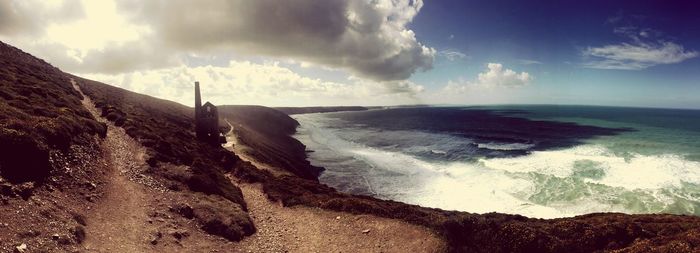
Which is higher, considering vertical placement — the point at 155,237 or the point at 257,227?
the point at 155,237

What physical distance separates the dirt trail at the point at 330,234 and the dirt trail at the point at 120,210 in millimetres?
4336

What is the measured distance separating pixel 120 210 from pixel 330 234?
961cm

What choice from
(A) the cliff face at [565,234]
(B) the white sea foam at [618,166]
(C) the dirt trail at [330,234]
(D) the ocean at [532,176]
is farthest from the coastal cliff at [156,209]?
(B) the white sea foam at [618,166]

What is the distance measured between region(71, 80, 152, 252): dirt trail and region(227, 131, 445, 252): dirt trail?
4.34m

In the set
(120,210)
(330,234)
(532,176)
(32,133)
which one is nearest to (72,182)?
(120,210)

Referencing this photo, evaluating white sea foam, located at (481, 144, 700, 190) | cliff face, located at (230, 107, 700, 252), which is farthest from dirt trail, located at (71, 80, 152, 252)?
white sea foam, located at (481, 144, 700, 190)

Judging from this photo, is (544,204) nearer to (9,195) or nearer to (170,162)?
(170,162)

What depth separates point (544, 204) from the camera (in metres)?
34.7

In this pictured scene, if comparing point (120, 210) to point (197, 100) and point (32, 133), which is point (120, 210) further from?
Answer: point (197, 100)

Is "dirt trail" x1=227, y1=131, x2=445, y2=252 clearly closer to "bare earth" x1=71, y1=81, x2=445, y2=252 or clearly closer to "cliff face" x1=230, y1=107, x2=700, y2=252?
"bare earth" x1=71, y1=81, x2=445, y2=252

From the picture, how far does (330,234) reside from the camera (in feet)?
61.5

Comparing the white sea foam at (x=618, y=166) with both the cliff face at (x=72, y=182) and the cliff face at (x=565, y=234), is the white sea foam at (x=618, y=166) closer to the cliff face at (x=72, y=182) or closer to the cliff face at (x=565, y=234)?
the cliff face at (x=565, y=234)

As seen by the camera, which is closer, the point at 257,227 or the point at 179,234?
the point at 179,234

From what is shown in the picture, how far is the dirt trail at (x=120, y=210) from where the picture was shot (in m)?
13.5
